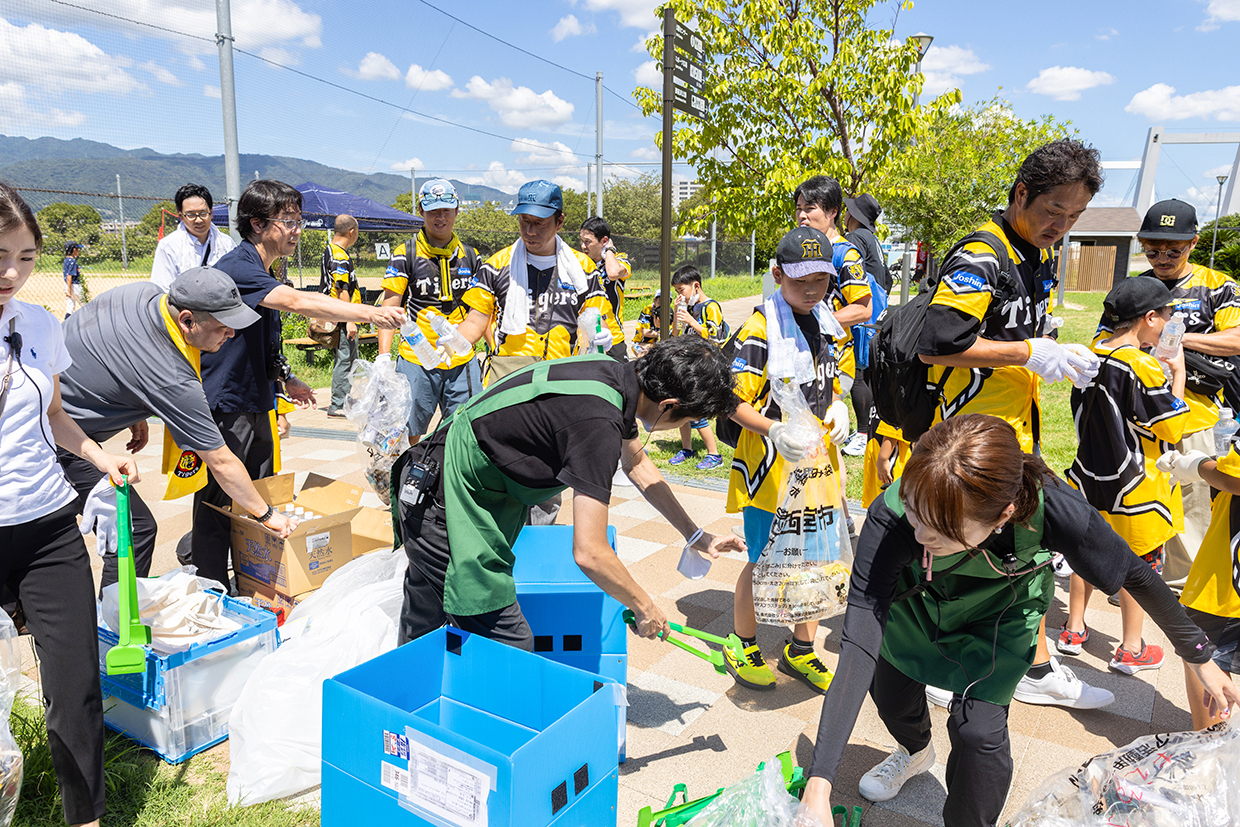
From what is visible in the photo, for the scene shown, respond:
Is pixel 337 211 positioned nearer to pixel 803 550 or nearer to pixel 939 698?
pixel 803 550

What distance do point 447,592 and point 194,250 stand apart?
4109mm

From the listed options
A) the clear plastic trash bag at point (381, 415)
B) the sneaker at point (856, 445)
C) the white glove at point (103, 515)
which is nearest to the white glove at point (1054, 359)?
the white glove at point (103, 515)

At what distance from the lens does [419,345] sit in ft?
14.0

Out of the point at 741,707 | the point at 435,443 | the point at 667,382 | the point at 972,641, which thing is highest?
the point at 667,382

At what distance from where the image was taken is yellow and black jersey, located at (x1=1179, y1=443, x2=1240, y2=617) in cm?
228

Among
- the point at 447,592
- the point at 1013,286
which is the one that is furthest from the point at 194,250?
the point at 1013,286

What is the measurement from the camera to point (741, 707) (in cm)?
296

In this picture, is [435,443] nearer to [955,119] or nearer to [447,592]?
[447,592]

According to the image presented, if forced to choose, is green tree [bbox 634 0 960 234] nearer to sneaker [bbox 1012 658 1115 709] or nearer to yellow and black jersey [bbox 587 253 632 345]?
yellow and black jersey [bbox 587 253 632 345]

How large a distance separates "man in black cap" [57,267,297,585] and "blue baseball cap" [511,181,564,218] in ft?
5.54

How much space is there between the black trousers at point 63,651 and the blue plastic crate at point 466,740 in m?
0.72

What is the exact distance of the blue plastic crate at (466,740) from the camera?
1522mm

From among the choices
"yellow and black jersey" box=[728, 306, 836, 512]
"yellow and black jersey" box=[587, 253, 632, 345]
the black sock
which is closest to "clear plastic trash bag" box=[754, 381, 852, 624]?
"yellow and black jersey" box=[728, 306, 836, 512]

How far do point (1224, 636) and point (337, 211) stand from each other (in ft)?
50.8
